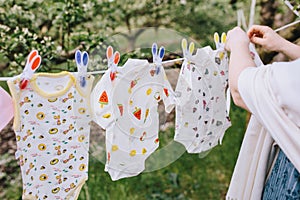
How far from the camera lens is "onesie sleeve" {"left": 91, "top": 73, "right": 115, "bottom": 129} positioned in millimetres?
1143

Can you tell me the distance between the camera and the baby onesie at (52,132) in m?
1.06

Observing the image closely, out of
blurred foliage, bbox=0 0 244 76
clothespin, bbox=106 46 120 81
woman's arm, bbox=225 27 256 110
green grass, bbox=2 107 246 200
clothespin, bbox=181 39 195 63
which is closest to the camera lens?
woman's arm, bbox=225 27 256 110

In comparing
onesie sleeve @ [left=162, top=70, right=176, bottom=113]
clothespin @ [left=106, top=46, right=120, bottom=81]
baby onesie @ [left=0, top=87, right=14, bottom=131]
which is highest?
clothespin @ [left=106, top=46, right=120, bottom=81]

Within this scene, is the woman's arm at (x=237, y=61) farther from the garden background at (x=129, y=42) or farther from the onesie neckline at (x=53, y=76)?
the garden background at (x=129, y=42)

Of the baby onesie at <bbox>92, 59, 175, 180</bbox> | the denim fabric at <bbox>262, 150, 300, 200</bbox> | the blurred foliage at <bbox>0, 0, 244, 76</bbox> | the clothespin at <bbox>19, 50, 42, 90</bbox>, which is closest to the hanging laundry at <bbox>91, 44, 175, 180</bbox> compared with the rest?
the baby onesie at <bbox>92, 59, 175, 180</bbox>

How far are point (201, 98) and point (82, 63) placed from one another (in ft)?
1.36

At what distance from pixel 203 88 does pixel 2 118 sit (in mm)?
567

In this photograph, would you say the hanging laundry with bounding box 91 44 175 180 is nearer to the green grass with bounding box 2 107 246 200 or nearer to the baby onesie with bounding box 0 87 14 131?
the baby onesie with bounding box 0 87 14 131

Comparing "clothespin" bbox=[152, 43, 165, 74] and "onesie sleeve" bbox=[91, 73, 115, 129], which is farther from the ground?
"clothespin" bbox=[152, 43, 165, 74]

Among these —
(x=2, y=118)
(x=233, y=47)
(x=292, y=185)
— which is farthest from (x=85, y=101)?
(x=292, y=185)

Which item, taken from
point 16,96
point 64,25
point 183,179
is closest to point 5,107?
point 16,96

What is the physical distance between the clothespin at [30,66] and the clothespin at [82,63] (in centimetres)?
9

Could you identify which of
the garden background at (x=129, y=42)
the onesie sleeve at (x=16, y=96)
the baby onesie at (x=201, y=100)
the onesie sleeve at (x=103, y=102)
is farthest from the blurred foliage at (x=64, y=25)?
the onesie sleeve at (x=16, y=96)

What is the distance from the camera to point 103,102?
1.15m
